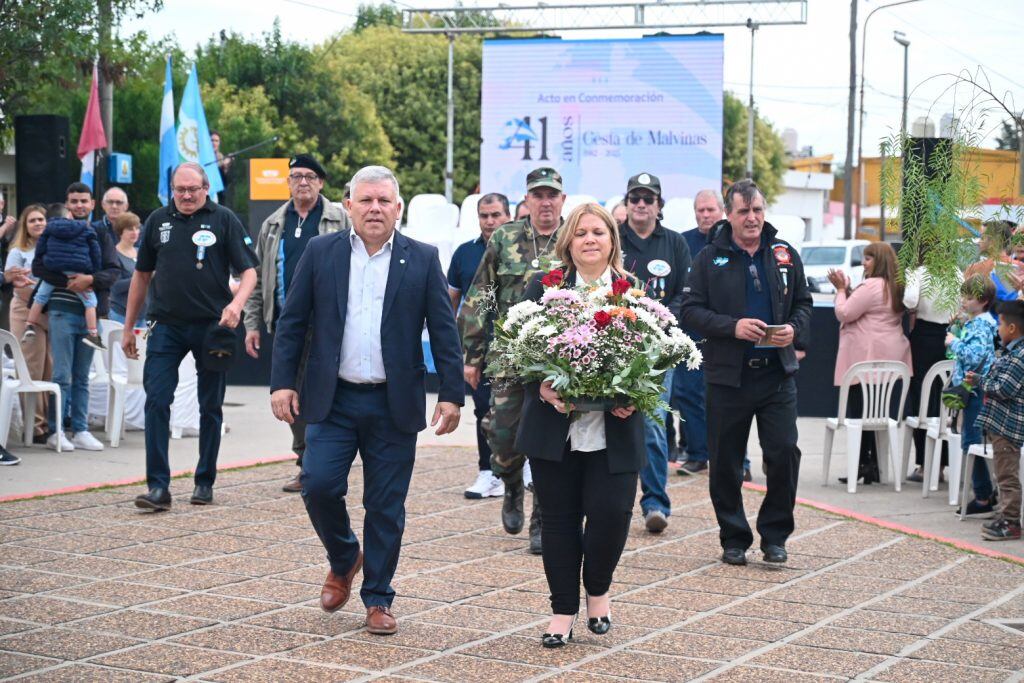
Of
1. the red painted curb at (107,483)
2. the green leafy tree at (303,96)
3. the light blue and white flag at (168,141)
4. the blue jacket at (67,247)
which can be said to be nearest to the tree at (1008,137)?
the red painted curb at (107,483)

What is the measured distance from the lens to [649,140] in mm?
29594

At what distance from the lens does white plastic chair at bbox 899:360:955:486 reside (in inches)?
412

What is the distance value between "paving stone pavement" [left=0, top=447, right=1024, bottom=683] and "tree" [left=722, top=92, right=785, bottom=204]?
56.7m

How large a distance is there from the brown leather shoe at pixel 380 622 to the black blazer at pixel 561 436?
→ 3.01 feet

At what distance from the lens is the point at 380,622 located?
19.0 ft

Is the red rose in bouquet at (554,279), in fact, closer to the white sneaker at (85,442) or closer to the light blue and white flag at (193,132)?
the white sneaker at (85,442)

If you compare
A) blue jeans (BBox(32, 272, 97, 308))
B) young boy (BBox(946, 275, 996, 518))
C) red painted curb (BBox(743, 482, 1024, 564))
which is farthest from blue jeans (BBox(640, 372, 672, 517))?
blue jeans (BBox(32, 272, 97, 308))

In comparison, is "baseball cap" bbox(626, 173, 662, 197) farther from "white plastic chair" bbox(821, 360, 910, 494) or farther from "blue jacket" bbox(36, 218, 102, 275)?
"blue jacket" bbox(36, 218, 102, 275)

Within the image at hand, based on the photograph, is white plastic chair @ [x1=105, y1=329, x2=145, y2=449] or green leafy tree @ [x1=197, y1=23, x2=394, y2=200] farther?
green leafy tree @ [x1=197, y1=23, x2=394, y2=200]

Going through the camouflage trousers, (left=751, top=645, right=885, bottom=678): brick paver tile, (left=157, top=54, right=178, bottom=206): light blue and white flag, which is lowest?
(left=751, top=645, right=885, bottom=678): brick paver tile

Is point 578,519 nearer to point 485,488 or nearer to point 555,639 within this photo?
point 555,639

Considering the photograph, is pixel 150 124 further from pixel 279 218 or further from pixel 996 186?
pixel 996 186

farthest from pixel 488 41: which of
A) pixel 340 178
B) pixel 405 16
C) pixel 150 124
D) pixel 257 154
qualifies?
pixel 340 178

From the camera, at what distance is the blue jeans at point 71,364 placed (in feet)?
36.7
